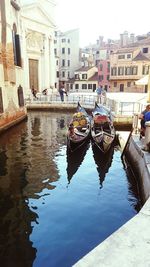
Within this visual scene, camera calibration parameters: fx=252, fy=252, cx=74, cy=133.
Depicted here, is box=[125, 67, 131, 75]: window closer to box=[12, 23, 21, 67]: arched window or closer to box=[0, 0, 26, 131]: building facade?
box=[0, 0, 26, 131]: building facade

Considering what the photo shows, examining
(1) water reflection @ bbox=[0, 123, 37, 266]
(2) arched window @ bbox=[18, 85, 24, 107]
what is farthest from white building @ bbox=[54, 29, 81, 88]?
(1) water reflection @ bbox=[0, 123, 37, 266]

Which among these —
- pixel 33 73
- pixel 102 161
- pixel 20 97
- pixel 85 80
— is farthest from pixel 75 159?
pixel 85 80

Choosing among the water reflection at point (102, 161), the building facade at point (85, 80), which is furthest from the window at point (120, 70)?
the water reflection at point (102, 161)

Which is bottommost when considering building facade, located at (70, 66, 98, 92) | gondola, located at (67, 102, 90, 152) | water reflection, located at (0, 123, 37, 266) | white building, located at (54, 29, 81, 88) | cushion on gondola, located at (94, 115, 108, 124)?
water reflection, located at (0, 123, 37, 266)

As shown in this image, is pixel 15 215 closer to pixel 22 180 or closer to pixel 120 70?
pixel 22 180

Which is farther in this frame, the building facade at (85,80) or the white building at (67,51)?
the white building at (67,51)

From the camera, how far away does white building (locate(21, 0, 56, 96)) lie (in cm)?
3250

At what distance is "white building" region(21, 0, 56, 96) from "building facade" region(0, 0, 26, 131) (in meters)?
11.3

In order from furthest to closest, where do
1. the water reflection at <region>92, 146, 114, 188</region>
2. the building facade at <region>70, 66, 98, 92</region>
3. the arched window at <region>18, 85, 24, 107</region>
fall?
the building facade at <region>70, 66, 98, 92</region>
the arched window at <region>18, 85, 24, 107</region>
the water reflection at <region>92, 146, 114, 188</region>

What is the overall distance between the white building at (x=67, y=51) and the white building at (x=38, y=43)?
20.4 metres

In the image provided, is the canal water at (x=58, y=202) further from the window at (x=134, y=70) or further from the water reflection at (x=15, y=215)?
the window at (x=134, y=70)

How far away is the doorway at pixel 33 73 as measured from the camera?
35050 millimetres

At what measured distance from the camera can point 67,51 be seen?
58500 mm

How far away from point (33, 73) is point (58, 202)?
3012 centimetres
